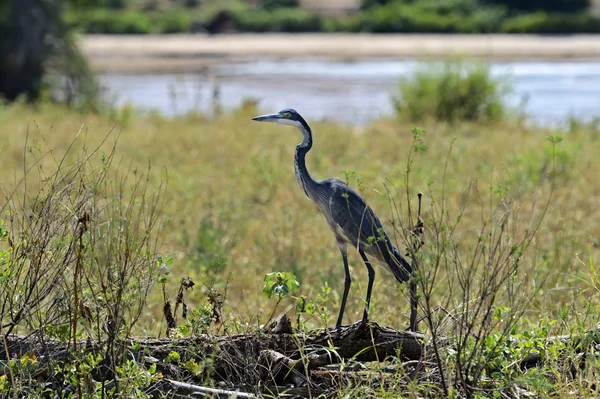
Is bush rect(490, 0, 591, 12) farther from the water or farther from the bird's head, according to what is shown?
the bird's head

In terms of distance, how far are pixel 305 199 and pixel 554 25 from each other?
Result: 102 feet

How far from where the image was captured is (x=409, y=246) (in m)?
3.52

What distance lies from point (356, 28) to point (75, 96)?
86.3 feet

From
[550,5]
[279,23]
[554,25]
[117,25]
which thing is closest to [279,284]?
[554,25]

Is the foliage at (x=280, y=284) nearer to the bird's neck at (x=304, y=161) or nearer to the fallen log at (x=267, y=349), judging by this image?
the fallen log at (x=267, y=349)

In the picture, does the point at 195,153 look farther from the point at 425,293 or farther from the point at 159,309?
the point at 425,293

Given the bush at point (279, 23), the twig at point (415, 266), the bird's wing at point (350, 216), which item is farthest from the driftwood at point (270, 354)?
the bush at point (279, 23)

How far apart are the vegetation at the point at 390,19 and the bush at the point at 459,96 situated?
2491 cm

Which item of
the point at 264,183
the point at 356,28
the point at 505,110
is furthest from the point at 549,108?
the point at 356,28

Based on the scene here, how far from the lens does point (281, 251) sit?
654 centimetres

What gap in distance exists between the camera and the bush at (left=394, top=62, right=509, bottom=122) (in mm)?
12922

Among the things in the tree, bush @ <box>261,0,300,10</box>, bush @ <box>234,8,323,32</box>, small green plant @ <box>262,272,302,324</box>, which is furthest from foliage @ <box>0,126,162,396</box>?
bush @ <box>261,0,300,10</box>

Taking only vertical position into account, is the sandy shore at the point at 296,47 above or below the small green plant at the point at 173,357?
below

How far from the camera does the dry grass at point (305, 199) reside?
5.04 meters
